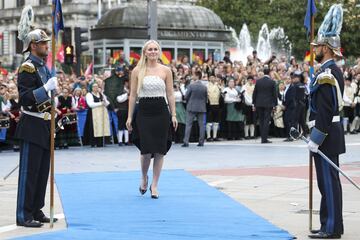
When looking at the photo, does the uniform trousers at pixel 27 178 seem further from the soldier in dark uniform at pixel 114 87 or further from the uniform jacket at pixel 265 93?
the uniform jacket at pixel 265 93

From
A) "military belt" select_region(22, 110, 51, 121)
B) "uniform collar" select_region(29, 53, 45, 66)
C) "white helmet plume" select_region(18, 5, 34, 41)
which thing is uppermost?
"white helmet plume" select_region(18, 5, 34, 41)

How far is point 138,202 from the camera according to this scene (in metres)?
12.6

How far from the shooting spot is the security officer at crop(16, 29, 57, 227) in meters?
10.5

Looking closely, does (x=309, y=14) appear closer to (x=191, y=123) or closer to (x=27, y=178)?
(x=27, y=178)

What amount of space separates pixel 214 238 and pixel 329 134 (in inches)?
58.8

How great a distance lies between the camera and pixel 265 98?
Answer: 26359 millimetres

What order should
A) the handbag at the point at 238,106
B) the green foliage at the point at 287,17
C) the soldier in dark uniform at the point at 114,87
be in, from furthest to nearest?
the green foliage at the point at 287,17
the handbag at the point at 238,106
the soldier in dark uniform at the point at 114,87

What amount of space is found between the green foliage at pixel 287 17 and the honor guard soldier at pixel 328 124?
52.4 m

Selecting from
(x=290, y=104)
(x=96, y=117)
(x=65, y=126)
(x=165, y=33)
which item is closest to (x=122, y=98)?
(x=96, y=117)

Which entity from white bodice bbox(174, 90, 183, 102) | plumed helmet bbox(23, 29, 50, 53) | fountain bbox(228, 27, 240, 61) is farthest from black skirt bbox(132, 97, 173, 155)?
fountain bbox(228, 27, 240, 61)

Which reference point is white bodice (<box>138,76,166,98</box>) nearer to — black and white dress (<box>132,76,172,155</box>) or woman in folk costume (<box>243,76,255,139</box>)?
black and white dress (<box>132,76,172,155</box>)

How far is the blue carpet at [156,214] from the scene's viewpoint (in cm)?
998

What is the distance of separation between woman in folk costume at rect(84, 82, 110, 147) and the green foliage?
124 ft

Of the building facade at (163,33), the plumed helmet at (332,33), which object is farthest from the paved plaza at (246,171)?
the building facade at (163,33)
